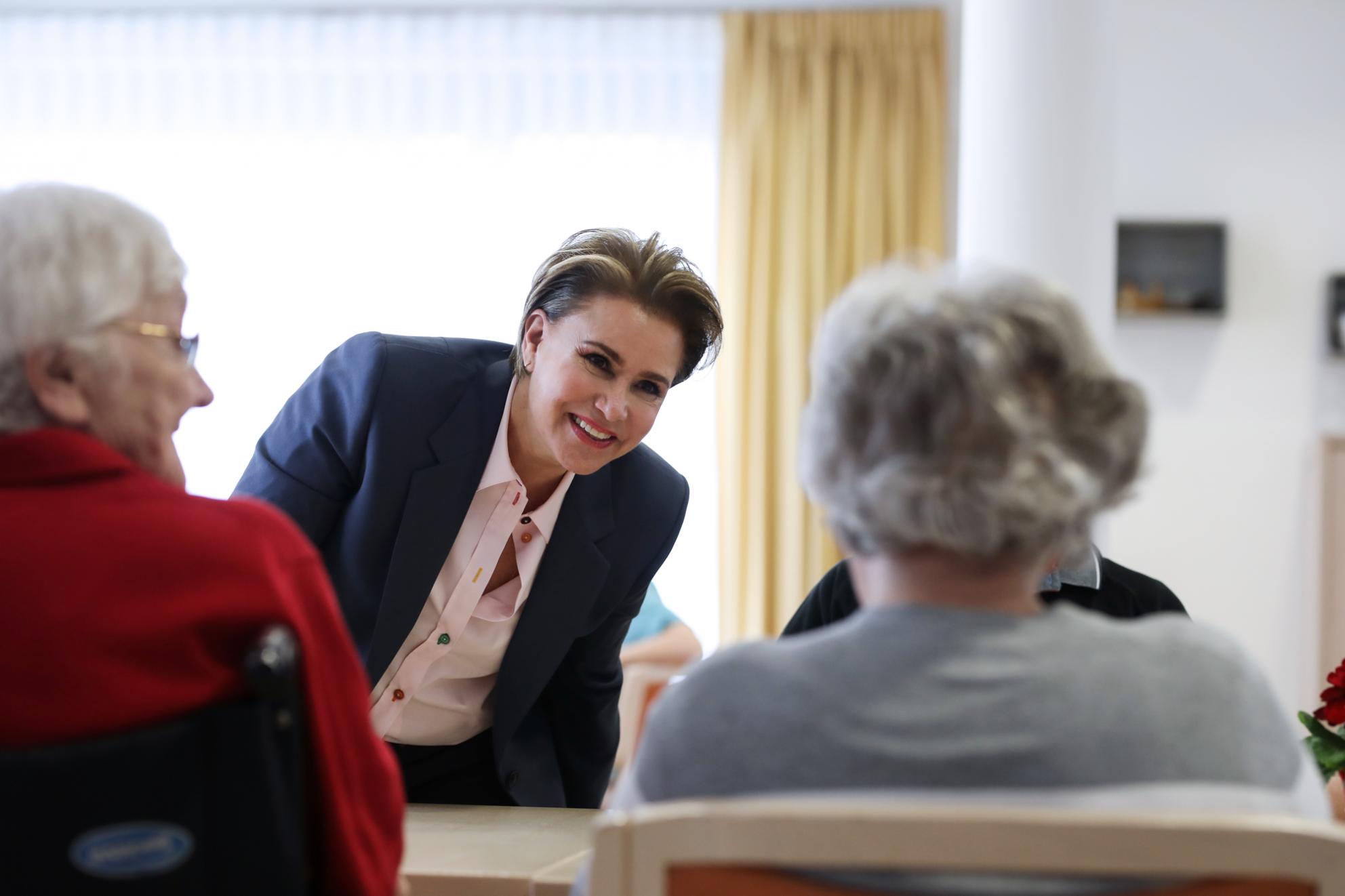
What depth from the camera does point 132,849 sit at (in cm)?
89

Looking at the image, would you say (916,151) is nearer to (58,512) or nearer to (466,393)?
(466,393)

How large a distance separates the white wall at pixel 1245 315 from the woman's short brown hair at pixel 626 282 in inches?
116

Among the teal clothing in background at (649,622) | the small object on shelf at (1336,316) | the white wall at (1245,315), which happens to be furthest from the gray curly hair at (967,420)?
the small object on shelf at (1336,316)

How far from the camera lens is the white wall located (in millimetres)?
4410

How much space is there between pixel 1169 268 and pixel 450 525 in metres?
3.46

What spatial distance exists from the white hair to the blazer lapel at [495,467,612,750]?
94 centimetres

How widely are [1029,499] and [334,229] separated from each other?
4233mm

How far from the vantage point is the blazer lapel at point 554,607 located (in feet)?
6.19

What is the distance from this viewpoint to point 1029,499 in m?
0.88

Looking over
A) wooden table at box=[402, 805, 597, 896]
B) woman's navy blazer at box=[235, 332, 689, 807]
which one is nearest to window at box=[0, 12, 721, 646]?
woman's navy blazer at box=[235, 332, 689, 807]

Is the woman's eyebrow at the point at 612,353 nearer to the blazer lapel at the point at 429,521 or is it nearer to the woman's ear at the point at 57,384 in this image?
the blazer lapel at the point at 429,521

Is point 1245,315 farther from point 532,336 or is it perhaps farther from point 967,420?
point 967,420

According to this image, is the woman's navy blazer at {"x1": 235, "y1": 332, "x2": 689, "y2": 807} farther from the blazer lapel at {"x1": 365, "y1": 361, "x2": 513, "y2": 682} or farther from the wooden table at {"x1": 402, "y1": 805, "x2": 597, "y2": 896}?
the wooden table at {"x1": 402, "y1": 805, "x2": 597, "y2": 896}

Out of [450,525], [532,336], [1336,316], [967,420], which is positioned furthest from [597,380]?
[1336,316]
